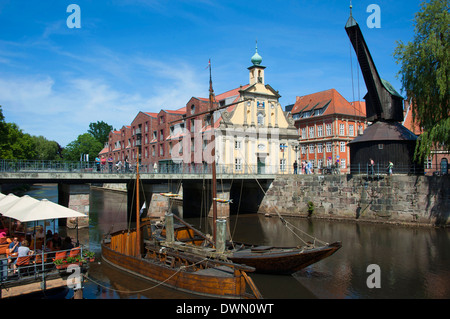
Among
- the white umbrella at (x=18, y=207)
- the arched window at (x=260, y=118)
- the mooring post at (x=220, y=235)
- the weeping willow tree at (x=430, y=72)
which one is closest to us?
the white umbrella at (x=18, y=207)

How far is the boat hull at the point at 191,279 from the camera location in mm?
13680

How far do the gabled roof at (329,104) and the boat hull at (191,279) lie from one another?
50.4 m

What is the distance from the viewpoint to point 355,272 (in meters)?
17.9

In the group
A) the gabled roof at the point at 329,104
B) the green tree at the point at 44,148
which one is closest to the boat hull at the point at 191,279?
the gabled roof at the point at 329,104

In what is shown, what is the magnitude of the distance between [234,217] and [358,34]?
22.0 meters

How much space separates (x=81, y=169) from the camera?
30688mm

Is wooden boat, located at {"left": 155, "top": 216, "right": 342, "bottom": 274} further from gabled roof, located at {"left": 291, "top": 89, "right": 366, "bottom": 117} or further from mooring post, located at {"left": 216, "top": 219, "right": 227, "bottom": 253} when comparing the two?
gabled roof, located at {"left": 291, "top": 89, "right": 366, "bottom": 117}

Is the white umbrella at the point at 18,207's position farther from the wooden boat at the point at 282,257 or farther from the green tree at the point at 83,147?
the green tree at the point at 83,147

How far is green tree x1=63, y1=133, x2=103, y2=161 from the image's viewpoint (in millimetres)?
104625

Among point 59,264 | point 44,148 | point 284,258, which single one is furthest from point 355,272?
Answer: point 44,148

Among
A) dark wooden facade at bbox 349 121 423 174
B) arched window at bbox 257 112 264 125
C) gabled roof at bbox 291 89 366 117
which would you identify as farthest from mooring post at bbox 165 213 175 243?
gabled roof at bbox 291 89 366 117

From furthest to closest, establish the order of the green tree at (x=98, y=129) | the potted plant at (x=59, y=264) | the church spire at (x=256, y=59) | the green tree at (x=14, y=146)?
the green tree at (x=98, y=129) < the green tree at (x=14, y=146) < the church spire at (x=256, y=59) < the potted plant at (x=59, y=264)

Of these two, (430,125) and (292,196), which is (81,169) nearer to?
(292,196)
